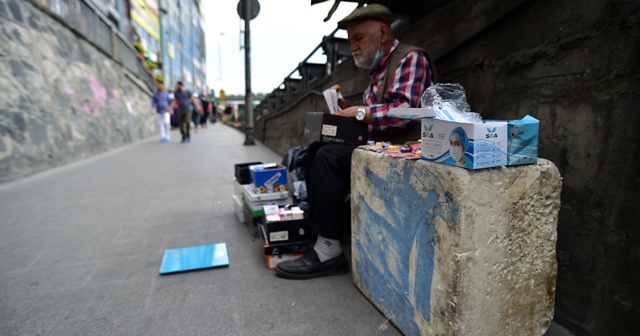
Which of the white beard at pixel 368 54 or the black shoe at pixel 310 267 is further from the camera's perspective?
the white beard at pixel 368 54

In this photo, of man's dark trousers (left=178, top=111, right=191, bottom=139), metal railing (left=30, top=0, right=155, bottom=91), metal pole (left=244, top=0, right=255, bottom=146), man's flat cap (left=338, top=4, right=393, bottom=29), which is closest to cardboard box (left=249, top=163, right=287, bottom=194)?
man's flat cap (left=338, top=4, right=393, bottom=29)

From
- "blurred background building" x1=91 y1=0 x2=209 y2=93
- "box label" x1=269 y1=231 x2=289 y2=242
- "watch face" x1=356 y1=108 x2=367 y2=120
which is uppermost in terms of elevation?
"blurred background building" x1=91 y1=0 x2=209 y2=93

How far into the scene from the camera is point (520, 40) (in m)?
1.75

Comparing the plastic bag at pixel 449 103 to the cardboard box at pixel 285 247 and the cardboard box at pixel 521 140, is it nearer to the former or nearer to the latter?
the cardboard box at pixel 521 140

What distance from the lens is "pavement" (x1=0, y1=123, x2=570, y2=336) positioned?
171cm

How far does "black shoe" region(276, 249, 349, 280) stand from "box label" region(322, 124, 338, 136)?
0.79 m

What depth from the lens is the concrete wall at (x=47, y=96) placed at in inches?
201

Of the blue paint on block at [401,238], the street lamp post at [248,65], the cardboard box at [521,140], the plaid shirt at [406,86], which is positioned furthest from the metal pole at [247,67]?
the cardboard box at [521,140]

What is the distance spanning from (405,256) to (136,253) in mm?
2059

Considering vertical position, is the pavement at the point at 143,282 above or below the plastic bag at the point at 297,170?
below

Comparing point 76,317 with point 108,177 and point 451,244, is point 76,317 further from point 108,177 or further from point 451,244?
point 108,177

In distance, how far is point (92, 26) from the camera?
9164 millimetres

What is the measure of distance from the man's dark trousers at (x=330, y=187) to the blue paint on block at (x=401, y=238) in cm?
23

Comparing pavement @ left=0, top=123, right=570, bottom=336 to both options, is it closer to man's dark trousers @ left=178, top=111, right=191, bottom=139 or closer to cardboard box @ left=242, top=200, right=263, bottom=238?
cardboard box @ left=242, top=200, right=263, bottom=238
